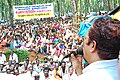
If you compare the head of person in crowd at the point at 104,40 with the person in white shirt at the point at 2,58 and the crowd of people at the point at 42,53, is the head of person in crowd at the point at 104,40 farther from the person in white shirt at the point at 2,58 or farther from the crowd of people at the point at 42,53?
the person in white shirt at the point at 2,58

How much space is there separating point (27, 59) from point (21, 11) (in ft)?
16.9

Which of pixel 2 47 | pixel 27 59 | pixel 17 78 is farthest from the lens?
pixel 2 47

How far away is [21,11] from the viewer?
21469 mm

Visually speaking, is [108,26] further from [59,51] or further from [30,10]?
[30,10]

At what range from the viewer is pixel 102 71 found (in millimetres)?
1341

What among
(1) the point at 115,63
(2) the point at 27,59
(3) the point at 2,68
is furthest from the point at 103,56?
(2) the point at 27,59

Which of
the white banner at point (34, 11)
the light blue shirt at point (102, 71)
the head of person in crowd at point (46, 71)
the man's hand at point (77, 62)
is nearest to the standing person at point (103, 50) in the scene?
the light blue shirt at point (102, 71)

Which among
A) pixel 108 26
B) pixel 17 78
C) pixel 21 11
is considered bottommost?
pixel 17 78

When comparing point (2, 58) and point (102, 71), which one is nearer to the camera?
point (102, 71)

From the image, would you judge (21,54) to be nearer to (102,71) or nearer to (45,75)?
(45,75)

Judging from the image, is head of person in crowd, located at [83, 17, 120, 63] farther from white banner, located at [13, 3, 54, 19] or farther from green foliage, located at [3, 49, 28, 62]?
white banner, located at [13, 3, 54, 19]

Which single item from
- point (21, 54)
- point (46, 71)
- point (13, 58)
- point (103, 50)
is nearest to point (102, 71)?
point (103, 50)

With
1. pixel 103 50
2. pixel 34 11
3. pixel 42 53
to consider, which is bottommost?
pixel 42 53

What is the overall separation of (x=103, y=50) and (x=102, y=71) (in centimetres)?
8
